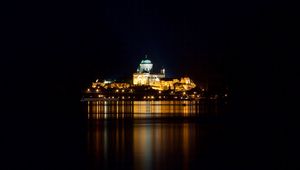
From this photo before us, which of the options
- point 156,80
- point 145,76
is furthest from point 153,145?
point 145,76

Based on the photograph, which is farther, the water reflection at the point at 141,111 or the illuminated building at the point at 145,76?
the illuminated building at the point at 145,76

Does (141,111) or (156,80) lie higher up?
(156,80)

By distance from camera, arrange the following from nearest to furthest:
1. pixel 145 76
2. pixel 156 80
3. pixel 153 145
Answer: pixel 153 145 → pixel 156 80 → pixel 145 76

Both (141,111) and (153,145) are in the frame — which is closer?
(153,145)

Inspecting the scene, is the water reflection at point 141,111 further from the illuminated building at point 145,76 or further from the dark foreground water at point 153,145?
the illuminated building at point 145,76

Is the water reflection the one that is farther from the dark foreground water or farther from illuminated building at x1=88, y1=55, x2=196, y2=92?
illuminated building at x1=88, y1=55, x2=196, y2=92

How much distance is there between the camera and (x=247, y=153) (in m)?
14.1

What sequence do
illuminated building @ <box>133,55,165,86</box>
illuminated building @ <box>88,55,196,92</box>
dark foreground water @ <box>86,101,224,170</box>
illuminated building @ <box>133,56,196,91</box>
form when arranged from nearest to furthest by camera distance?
1. dark foreground water @ <box>86,101,224,170</box>
2. illuminated building @ <box>88,55,196,92</box>
3. illuminated building @ <box>133,56,196,91</box>
4. illuminated building @ <box>133,55,165,86</box>

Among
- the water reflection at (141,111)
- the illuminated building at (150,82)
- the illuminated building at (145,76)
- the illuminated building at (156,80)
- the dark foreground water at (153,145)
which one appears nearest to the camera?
the dark foreground water at (153,145)

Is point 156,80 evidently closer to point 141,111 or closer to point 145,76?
point 145,76

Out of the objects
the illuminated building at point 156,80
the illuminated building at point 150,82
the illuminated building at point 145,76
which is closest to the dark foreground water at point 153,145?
the illuminated building at point 150,82

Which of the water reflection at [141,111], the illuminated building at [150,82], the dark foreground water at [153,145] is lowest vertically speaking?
the dark foreground water at [153,145]

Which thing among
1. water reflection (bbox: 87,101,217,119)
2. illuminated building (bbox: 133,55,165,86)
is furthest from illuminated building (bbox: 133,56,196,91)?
water reflection (bbox: 87,101,217,119)

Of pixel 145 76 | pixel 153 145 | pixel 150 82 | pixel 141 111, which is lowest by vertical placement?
pixel 153 145
